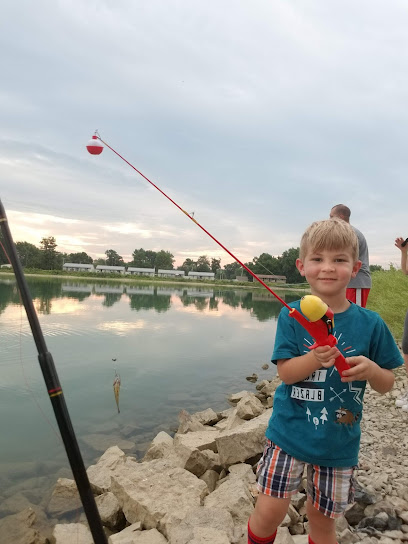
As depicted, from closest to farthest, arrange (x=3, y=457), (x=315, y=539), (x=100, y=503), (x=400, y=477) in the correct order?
(x=315, y=539)
(x=400, y=477)
(x=100, y=503)
(x=3, y=457)

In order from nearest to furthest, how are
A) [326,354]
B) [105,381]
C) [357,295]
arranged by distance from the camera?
[326,354]
[357,295]
[105,381]

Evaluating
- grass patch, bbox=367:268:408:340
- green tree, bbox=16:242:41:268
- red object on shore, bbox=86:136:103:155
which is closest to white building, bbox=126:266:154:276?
green tree, bbox=16:242:41:268

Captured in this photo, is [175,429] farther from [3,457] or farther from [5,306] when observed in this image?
[5,306]

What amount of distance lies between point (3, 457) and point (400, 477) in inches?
204

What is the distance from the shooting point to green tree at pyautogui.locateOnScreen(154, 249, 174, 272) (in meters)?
120

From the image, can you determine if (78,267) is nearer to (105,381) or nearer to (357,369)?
(105,381)

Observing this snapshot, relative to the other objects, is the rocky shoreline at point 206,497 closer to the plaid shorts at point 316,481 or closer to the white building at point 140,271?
the plaid shorts at point 316,481

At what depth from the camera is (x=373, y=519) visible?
9.41 ft

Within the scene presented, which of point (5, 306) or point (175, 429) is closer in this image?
point (175, 429)

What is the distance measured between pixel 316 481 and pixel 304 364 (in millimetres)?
615

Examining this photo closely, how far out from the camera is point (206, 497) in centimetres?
380

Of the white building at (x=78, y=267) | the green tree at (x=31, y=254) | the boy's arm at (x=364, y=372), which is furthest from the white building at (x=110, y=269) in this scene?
the boy's arm at (x=364, y=372)

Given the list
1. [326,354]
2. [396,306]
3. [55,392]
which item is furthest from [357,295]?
[396,306]

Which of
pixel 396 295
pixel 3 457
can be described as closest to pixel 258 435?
pixel 3 457
